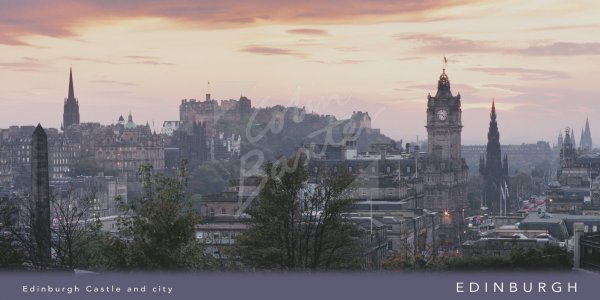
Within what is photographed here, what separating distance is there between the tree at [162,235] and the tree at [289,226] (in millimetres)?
4252

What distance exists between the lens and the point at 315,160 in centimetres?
14662

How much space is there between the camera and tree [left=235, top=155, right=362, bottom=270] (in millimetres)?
48625

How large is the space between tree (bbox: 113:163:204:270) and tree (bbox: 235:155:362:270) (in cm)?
425

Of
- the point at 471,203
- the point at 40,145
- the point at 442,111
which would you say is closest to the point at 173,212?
the point at 40,145

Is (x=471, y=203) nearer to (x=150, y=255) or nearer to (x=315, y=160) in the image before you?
(x=315, y=160)

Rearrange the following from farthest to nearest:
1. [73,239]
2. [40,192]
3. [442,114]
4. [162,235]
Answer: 1. [442,114]
2. [40,192]
3. [73,239]
4. [162,235]

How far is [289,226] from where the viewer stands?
50281 mm

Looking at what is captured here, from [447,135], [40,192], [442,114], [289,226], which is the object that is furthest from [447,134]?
[289,226]

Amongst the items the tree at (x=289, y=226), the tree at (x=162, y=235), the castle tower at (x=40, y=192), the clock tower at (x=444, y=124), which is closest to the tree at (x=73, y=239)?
the castle tower at (x=40, y=192)

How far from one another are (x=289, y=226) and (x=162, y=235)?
25.3 ft

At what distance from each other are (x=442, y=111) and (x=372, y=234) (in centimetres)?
7109

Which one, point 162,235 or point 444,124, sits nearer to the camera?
point 162,235

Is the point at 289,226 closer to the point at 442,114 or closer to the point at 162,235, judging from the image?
the point at 162,235

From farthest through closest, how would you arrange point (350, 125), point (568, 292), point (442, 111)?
point (350, 125) → point (442, 111) → point (568, 292)
